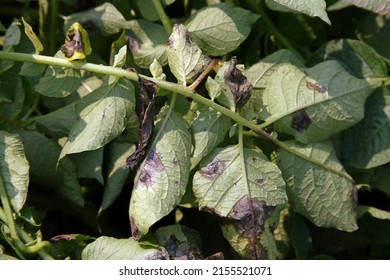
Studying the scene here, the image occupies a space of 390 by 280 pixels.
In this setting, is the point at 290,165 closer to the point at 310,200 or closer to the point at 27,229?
the point at 310,200

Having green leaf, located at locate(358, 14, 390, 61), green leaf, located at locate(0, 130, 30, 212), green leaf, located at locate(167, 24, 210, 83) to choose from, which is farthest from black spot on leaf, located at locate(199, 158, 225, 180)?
green leaf, located at locate(358, 14, 390, 61)

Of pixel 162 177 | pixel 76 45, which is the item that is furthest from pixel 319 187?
pixel 76 45

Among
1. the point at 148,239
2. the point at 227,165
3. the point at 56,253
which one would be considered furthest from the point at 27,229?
the point at 227,165

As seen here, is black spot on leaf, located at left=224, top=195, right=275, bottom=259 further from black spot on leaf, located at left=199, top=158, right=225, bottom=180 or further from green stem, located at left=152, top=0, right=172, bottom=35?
green stem, located at left=152, top=0, right=172, bottom=35

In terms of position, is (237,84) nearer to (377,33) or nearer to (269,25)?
(269,25)

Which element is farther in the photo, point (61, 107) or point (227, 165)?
point (61, 107)

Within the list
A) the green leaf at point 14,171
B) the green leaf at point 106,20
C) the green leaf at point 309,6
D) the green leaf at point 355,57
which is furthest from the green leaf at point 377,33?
the green leaf at point 14,171

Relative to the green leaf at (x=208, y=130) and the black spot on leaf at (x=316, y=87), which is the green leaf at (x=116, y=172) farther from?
the black spot on leaf at (x=316, y=87)
